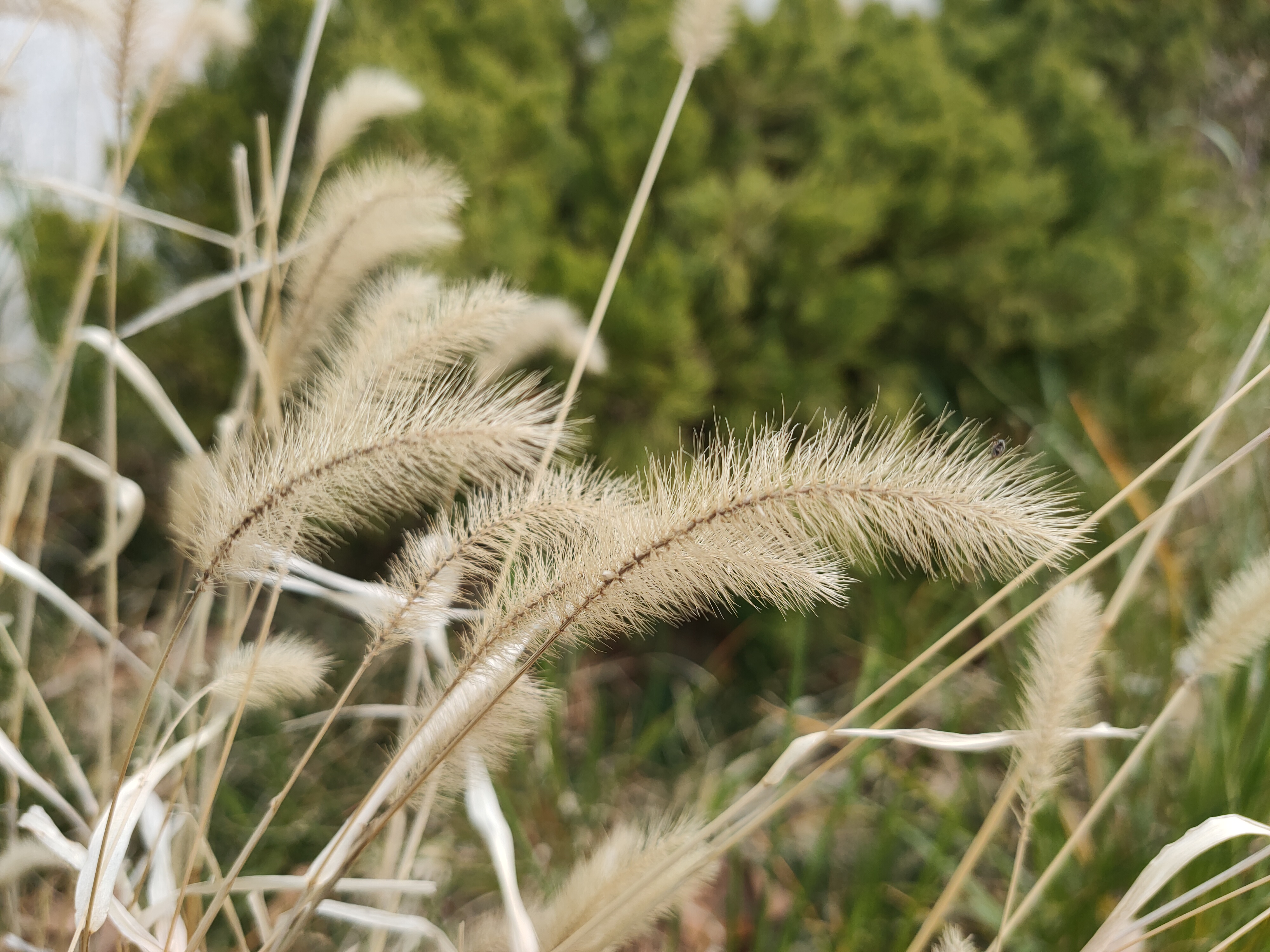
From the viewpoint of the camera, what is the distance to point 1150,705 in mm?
1204

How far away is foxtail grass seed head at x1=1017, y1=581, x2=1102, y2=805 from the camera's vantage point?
1.82 ft

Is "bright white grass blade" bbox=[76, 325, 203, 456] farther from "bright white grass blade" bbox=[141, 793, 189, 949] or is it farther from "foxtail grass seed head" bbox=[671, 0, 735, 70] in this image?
"foxtail grass seed head" bbox=[671, 0, 735, 70]

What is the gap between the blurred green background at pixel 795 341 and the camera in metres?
1.22

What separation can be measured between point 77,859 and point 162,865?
140 mm

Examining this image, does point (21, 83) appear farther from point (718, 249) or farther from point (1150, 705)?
point (1150, 705)

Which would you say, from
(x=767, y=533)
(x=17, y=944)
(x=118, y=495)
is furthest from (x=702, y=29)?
(x=17, y=944)

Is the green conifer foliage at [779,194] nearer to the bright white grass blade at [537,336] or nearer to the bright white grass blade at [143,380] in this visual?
the bright white grass blade at [537,336]

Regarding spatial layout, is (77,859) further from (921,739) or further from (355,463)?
(921,739)

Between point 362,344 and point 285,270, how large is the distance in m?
0.26

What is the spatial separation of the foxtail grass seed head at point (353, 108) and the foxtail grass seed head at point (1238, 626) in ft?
2.78

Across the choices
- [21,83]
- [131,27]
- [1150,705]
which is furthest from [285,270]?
[1150,705]

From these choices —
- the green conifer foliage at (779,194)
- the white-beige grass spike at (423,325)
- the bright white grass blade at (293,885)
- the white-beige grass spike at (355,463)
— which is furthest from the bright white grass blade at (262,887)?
the green conifer foliage at (779,194)

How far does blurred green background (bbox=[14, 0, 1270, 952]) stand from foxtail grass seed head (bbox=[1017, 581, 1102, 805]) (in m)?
0.44

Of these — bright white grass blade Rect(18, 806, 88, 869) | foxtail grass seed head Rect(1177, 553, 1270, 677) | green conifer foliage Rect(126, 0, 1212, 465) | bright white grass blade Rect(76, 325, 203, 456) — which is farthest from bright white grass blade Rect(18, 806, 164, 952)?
green conifer foliage Rect(126, 0, 1212, 465)
